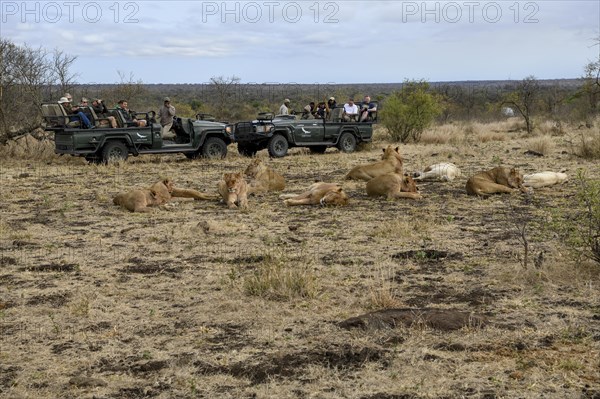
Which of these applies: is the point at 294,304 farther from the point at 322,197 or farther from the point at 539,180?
the point at 539,180

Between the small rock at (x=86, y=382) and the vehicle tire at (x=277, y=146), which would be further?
the vehicle tire at (x=277, y=146)

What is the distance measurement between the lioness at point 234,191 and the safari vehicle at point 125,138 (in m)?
6.63

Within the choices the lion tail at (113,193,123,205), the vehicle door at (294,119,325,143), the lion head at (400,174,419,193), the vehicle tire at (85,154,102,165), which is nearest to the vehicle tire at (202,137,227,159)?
the vehicle door at (294,119,325,143)

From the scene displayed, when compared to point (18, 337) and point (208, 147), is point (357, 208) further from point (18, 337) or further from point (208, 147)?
point (208, 147)

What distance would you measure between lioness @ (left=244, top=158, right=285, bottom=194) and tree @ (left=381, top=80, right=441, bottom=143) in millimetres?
13377

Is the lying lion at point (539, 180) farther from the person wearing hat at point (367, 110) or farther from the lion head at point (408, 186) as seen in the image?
the person wearing hat at point (367, 110)

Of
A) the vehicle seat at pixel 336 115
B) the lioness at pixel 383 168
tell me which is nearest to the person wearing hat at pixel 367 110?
the vehicle seat at pixel 336 115

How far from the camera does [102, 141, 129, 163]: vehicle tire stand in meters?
17.9

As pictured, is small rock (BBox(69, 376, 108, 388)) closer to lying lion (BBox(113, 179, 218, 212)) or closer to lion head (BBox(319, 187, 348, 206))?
lying lion (BBox(113, 179, 218, 212))

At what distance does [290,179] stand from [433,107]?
11966mm

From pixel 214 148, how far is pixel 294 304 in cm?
1352

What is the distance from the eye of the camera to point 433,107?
26.4 meters

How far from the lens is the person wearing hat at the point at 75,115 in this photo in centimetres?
1752

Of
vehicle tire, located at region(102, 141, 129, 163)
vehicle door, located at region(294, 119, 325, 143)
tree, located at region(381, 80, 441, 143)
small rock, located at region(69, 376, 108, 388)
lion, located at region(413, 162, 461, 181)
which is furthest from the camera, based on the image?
tree, located at region(381, 80, 441, 143)
